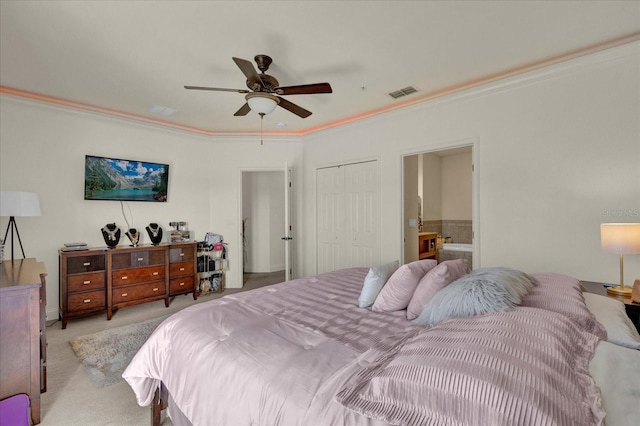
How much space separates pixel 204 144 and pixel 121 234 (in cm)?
195

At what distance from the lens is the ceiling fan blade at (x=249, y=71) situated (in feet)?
6.98

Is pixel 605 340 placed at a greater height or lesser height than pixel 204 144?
lesser

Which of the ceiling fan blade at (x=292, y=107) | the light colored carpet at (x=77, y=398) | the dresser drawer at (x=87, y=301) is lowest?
the light colored carpet at (x=77, y=398)

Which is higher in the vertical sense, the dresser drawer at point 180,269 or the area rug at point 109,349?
the dresser drawer at point 180,269

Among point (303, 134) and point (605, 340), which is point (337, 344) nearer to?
point (605, 340)

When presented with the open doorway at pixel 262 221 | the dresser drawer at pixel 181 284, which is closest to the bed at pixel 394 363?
the dresser drawer at pixel 181 284

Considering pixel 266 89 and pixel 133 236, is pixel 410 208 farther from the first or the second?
pixel 133 236

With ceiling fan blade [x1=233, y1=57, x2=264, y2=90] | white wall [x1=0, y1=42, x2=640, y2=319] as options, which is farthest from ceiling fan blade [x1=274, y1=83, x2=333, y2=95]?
white wall [x1=0, y1=42, x2=640, y2=319]

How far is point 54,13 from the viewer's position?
212cm

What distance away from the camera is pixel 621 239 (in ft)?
7.02

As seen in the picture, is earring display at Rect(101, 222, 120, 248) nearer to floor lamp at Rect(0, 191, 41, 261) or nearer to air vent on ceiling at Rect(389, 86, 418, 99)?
floor lamp at Rect(0, 191, 41, 261)

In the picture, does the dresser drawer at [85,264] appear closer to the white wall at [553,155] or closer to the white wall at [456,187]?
the white wall at [553,155]

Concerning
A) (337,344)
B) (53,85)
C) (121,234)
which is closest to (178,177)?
(121,234)

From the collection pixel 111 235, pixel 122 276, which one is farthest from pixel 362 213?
pixel 111 235
